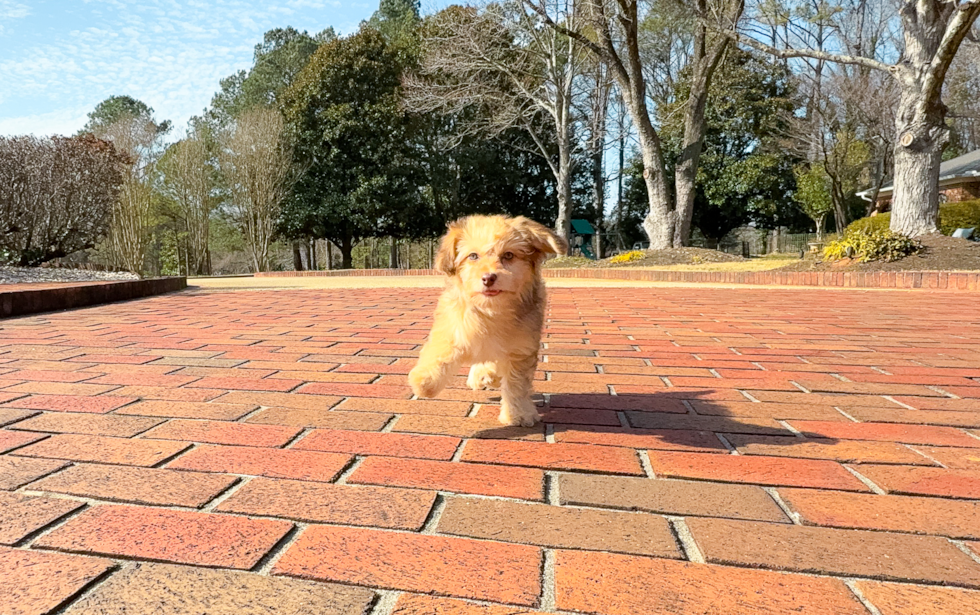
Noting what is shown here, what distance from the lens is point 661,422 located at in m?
2.67

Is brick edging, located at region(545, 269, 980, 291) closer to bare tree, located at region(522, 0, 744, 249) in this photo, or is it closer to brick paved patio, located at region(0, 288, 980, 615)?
bare tree, located at region(522, 0, 744, 249)

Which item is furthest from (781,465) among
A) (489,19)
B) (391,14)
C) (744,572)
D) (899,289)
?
(391,14)

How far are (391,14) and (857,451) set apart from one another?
38280mm

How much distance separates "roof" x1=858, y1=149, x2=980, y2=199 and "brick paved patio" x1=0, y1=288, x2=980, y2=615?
2750 cm

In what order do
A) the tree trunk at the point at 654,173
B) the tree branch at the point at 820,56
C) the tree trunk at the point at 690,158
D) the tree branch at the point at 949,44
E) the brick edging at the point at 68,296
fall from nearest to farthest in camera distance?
the brick edging at the point at 68,296
the tree branch at the point at 949,44
the tree branch at the point at 820,56
the tree trunk at the point at 654,173
the tree trunk at the point at 690,158

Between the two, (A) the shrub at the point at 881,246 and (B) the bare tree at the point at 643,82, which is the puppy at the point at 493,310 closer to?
(A) the shrub at the point at 881,246

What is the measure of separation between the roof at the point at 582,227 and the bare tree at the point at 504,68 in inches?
417

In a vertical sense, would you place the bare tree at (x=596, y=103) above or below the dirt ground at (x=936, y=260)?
above

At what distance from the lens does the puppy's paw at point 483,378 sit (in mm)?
3182

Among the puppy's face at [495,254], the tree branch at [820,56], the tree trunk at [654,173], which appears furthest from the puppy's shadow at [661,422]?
the tree trunk at [654,173]

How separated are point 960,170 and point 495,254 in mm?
→ 33026

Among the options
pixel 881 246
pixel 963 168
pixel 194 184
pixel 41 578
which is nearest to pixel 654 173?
pixel 881 246

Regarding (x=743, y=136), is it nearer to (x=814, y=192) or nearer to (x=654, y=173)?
(x=814, y=192)

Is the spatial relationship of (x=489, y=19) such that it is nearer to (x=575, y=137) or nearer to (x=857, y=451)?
(x=575, y=137)
